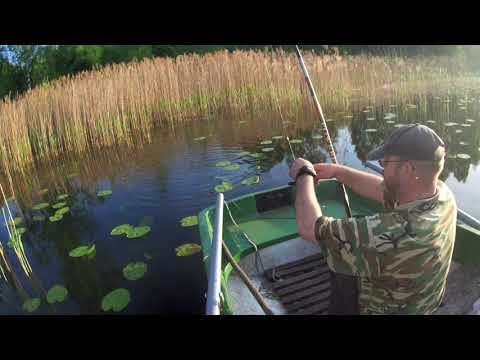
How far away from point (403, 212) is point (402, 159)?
20 centimetres

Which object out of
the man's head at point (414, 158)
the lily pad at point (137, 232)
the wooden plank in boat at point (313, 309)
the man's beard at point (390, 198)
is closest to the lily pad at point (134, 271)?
the lily pad at point (137, 232)

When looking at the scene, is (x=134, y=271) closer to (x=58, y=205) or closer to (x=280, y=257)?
(x=280, y=257)

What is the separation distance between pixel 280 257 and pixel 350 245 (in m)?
1.87

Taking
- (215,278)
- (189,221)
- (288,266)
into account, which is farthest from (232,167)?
(215,278)

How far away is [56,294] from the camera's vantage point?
132 inches

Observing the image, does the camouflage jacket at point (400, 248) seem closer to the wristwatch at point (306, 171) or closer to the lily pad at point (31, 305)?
the wristwatch at point (306, 171)

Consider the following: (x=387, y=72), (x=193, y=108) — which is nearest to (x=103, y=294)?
(x=193, y=108)

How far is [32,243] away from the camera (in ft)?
14.5

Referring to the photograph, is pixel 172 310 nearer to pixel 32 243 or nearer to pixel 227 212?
pixel 227 212

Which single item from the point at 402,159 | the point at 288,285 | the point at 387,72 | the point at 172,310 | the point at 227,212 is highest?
the point at 387,72

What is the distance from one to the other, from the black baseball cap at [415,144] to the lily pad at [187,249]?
2.76m

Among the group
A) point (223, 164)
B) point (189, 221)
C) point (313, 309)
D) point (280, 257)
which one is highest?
point (223, 164)

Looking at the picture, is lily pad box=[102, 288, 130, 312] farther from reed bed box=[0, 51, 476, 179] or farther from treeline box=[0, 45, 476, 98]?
treeline box=[0, 45, 476, 98]

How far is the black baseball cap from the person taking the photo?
1284 mm
